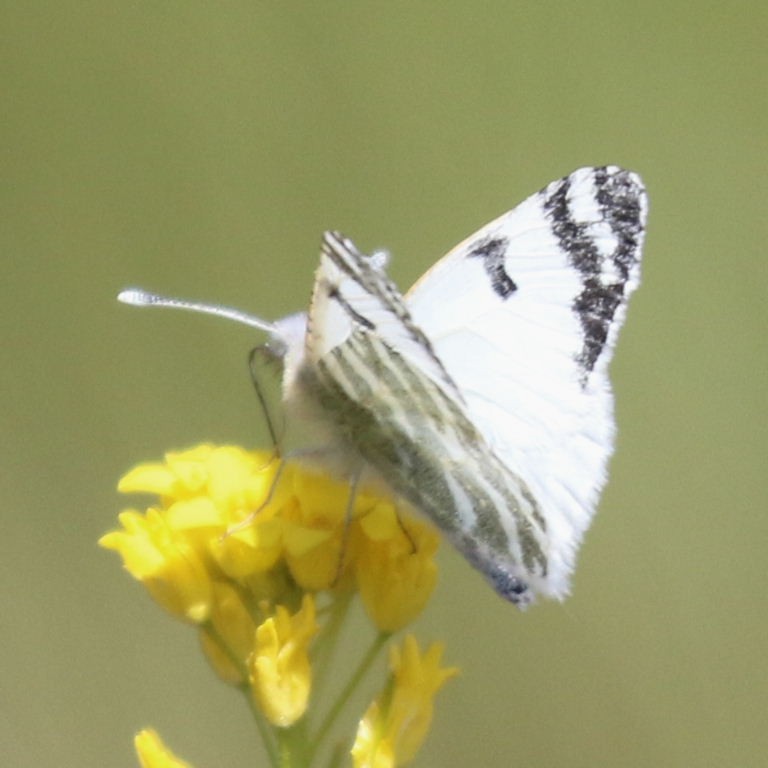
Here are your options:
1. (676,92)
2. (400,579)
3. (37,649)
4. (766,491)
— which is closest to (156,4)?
(676,92)

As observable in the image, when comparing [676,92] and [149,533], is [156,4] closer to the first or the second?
[676,92]

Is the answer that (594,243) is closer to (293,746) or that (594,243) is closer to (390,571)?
(390,571)

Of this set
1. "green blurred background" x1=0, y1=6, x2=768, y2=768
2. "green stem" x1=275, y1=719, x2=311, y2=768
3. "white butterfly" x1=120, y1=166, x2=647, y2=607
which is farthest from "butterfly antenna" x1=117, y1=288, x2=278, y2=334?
"green blurred background" x1=0, y1=6, x2=768, y2=768

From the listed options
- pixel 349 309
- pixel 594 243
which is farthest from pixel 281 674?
pixel 594 243

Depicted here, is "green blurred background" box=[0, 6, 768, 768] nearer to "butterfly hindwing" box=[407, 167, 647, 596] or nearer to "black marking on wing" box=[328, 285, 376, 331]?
"butterfly hindwing" box=[407, 167, 647, 596]

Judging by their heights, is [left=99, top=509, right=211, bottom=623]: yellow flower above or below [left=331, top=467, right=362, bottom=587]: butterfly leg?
above

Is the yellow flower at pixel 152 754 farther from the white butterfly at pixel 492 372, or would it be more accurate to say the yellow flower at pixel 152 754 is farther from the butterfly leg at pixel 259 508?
the white butterfly at pixel 492 372

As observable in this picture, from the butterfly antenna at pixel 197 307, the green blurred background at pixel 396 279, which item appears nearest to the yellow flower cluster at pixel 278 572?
the butterfly antenna at pixel 197 307
